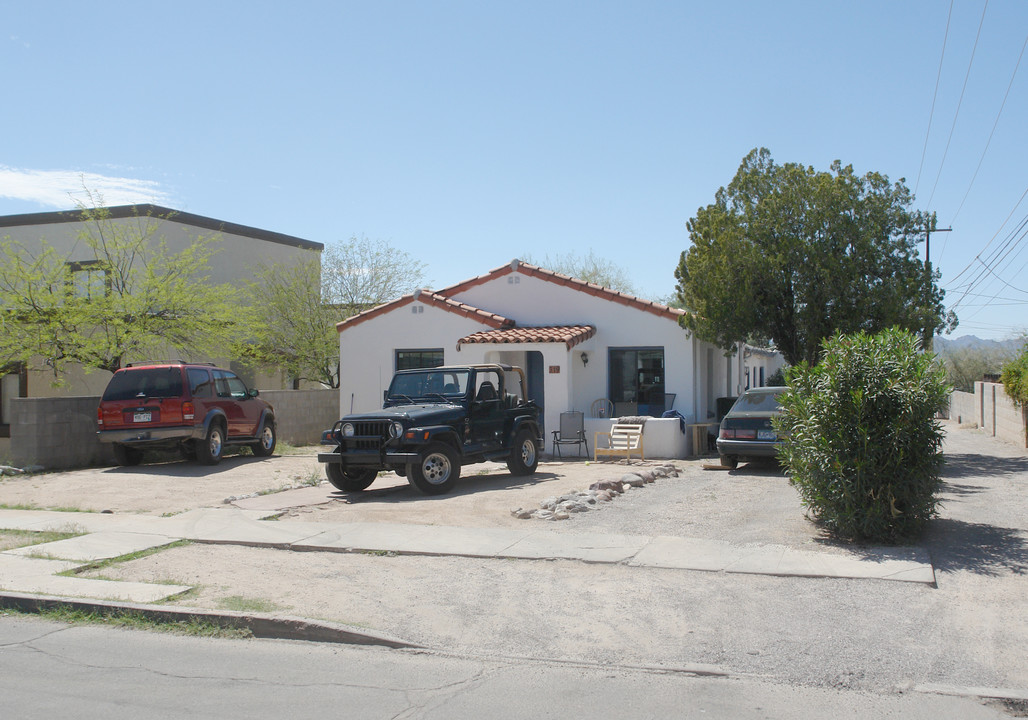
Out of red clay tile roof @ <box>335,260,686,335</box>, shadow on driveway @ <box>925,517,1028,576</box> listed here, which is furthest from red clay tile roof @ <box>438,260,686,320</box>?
shadow on driveway @ <box>925,517,1028,576</box>

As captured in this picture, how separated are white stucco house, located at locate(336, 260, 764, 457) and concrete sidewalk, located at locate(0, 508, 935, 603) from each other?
9190 millimetres

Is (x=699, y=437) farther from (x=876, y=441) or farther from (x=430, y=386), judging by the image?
(x=876, y=441)

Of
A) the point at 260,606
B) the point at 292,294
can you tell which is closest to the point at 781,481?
the point at 260,606

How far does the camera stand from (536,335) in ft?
63.8

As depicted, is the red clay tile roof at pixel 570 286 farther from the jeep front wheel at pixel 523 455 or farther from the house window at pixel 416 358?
the jeep front wheel at pixel 523 455

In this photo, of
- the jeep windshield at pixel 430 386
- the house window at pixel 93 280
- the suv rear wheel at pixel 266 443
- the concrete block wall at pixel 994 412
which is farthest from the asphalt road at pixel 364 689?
the house window at pixel 93 280

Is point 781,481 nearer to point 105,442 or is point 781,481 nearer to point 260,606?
point 260,606

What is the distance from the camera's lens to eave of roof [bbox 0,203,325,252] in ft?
83.8

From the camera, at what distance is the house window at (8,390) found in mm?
22562

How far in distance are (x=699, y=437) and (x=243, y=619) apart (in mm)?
14261

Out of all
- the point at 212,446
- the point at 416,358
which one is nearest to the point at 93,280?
the point at 212,446

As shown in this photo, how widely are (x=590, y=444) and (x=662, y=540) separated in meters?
9.95

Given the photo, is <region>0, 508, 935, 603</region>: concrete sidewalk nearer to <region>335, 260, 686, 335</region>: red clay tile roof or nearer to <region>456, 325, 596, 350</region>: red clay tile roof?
<region>456, 325, 596, 350</region>: red clay tile roof

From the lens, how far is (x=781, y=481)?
14.2 metres
